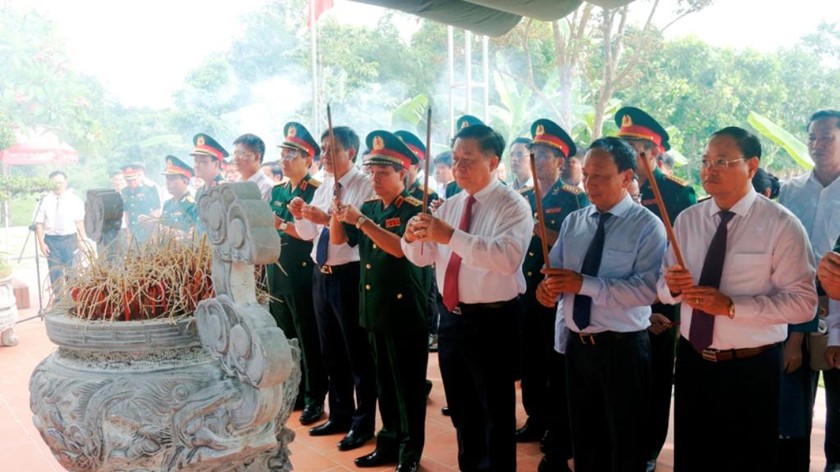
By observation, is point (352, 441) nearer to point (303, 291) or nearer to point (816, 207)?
point (303, 291)

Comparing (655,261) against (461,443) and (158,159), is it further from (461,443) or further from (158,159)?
(158,159)

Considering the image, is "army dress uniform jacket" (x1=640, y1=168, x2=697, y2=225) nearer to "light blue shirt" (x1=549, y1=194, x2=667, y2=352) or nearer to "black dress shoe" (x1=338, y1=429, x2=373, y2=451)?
"light blue shirt" (x1=549, y1=194, x2=667, y2=352)

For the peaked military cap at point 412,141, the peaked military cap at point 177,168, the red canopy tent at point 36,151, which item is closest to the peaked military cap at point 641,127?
the peaked military cap at point 412,141

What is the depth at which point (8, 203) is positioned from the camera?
10.3 metres

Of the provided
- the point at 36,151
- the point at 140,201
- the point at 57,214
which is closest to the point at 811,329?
the point at 140,201

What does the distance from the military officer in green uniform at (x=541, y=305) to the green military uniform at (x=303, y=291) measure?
106 cm

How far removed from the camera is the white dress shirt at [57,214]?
6414mm

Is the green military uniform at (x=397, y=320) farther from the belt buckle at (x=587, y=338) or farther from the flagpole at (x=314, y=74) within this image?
the flagpole at (x=314, y=74)

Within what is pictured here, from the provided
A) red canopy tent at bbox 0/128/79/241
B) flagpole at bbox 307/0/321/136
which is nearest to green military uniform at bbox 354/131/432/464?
flagpole at bbox 307/0/321/136

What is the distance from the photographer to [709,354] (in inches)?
77.4

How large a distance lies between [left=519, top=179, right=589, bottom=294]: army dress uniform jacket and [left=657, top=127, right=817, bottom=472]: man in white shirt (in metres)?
1.20

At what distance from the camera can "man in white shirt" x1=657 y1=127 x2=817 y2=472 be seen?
6.11 feet

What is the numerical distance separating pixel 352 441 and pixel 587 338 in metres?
1.36

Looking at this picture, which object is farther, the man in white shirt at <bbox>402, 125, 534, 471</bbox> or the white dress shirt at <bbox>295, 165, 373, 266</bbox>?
the white dress shirt at <bbox>295, 165, 373, 266</bbox>
